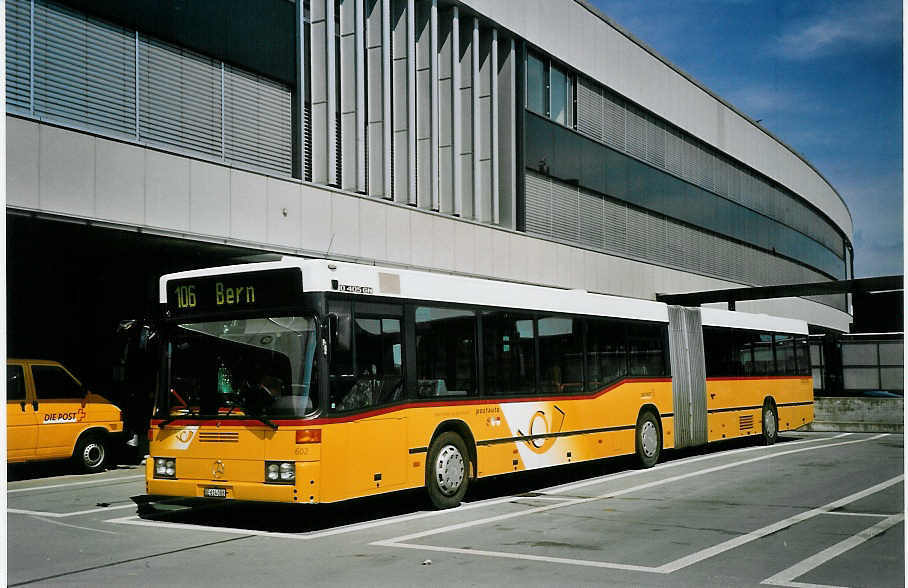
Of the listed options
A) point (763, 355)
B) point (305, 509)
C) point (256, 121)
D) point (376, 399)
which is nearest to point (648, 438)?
point (763, 355)

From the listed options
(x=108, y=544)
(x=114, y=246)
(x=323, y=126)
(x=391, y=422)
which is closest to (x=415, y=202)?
(x=323, y=126)

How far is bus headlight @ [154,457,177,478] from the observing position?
1169cm

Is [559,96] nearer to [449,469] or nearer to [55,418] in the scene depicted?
[55,418]

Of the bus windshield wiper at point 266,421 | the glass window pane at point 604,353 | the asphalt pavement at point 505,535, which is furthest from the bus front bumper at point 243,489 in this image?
the glass window pane at point 604,353

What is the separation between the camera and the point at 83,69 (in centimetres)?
1745

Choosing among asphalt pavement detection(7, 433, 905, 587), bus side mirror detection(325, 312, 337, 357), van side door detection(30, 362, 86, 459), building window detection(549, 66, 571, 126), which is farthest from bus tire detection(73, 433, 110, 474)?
building window detection(549, 66, 571, 126)

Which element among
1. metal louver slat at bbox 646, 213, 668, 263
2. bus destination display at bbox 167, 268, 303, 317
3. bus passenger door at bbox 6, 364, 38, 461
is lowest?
bus passenger door at bbox 6, 364, 38, 461

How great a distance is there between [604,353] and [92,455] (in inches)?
366

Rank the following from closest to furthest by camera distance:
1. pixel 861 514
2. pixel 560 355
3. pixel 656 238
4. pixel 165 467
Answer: pixel 165 467
pixel 861 514
pixel 560 355
pixel 656 238

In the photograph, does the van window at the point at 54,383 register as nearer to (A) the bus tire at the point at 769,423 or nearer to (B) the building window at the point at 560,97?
(A) the bus tire at the point at 769,423

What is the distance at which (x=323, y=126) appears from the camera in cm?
2242

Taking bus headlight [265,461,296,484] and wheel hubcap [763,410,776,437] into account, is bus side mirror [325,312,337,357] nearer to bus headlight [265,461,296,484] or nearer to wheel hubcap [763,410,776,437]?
bus headlight [265,461,296,484]

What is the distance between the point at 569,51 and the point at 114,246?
57.6 ft

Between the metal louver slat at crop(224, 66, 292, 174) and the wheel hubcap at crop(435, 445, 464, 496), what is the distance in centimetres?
965
